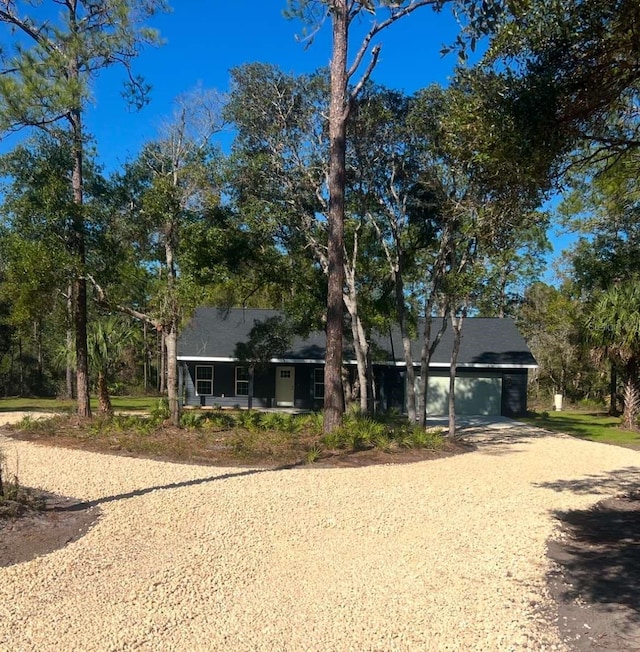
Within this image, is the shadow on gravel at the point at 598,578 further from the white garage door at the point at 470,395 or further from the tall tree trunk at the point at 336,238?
the white garage door at the point at 470,395

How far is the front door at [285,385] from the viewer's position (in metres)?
25.0

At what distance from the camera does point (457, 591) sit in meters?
4.97

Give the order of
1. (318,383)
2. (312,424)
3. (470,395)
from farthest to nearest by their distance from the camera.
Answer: (318,383)
(470,395)
(312,424)

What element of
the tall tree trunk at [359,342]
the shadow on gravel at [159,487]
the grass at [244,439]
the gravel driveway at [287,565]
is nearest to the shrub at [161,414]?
the grass at [244,439]

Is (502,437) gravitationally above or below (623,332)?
below

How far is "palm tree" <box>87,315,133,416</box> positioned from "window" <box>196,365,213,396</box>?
9.23 meters

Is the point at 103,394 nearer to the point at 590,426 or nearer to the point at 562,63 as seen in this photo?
the point at 562,63

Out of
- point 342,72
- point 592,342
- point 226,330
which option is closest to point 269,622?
point 342,72

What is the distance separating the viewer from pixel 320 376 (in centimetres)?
2489

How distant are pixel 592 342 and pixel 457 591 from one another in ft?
54.2

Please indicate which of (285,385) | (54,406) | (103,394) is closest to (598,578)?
(103,394)

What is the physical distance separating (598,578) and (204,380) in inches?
821

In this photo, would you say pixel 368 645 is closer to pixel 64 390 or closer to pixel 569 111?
pixel 569 111

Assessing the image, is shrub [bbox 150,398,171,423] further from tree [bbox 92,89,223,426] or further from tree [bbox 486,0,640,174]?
tree [bbox 486,0,640,174]
